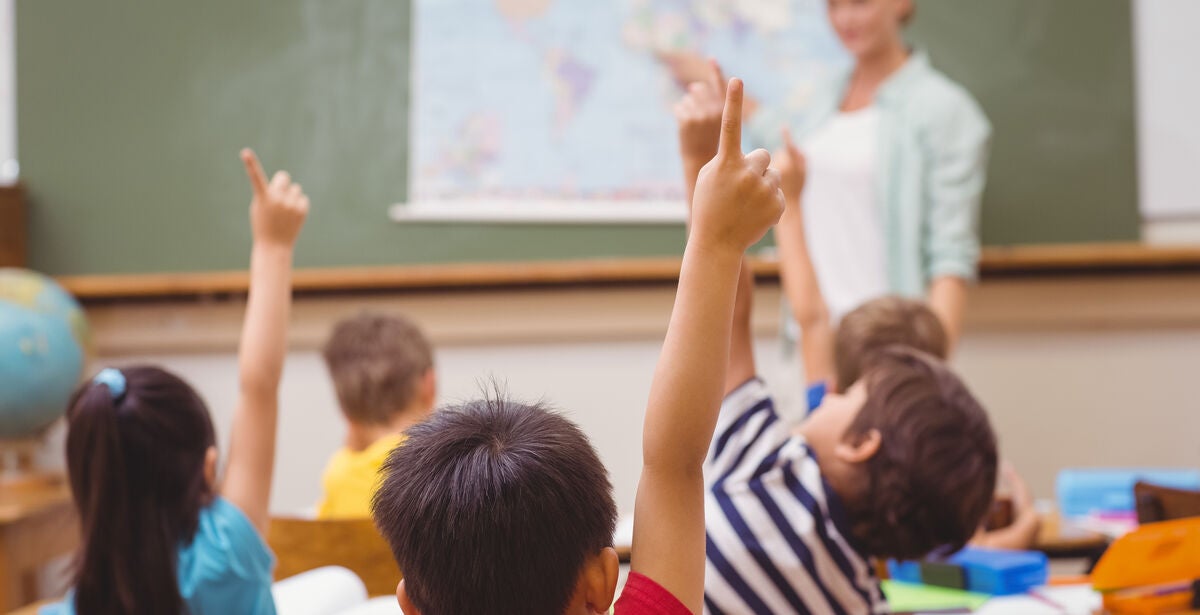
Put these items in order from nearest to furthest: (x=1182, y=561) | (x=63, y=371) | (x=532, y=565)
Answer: (x=532, y=565), (x=1182, y=561), (x=63, y=371)

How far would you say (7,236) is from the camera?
3.40 m

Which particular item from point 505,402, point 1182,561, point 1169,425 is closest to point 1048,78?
point 1169,425

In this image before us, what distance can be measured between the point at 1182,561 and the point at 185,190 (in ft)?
10.00

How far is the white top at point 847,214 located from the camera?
2961 millimetres

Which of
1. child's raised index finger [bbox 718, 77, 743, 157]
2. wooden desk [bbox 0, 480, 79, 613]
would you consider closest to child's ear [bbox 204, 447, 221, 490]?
child's raised index finger [bbox 718, 77, 743, 157]

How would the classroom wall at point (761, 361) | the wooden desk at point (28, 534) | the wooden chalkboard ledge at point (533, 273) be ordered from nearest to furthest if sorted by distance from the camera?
the wooden desk at point (28, 534) → the wooden chalkboard ledge at point (533, 273) → the classroom wall at point (761, 361)

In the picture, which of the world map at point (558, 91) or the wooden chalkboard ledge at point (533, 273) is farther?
the world map at point (558, 91)

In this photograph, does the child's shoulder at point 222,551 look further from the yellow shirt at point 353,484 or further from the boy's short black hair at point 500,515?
the boy's short black hair at point 500,515

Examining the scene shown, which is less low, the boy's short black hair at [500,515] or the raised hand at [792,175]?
the raised hand at [792,175]

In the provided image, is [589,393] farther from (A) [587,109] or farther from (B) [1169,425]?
(B) [1169,425]

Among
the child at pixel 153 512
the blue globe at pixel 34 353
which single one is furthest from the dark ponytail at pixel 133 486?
the blue globe at pixel 34 353

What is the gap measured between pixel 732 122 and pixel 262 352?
34.3 inches

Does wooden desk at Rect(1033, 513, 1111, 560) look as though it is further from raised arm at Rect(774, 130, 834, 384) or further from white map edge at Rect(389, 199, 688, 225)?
white map edge at Rect(389, 199, 688, 225)

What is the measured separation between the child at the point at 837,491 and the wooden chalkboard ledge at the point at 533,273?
2.00 meters
